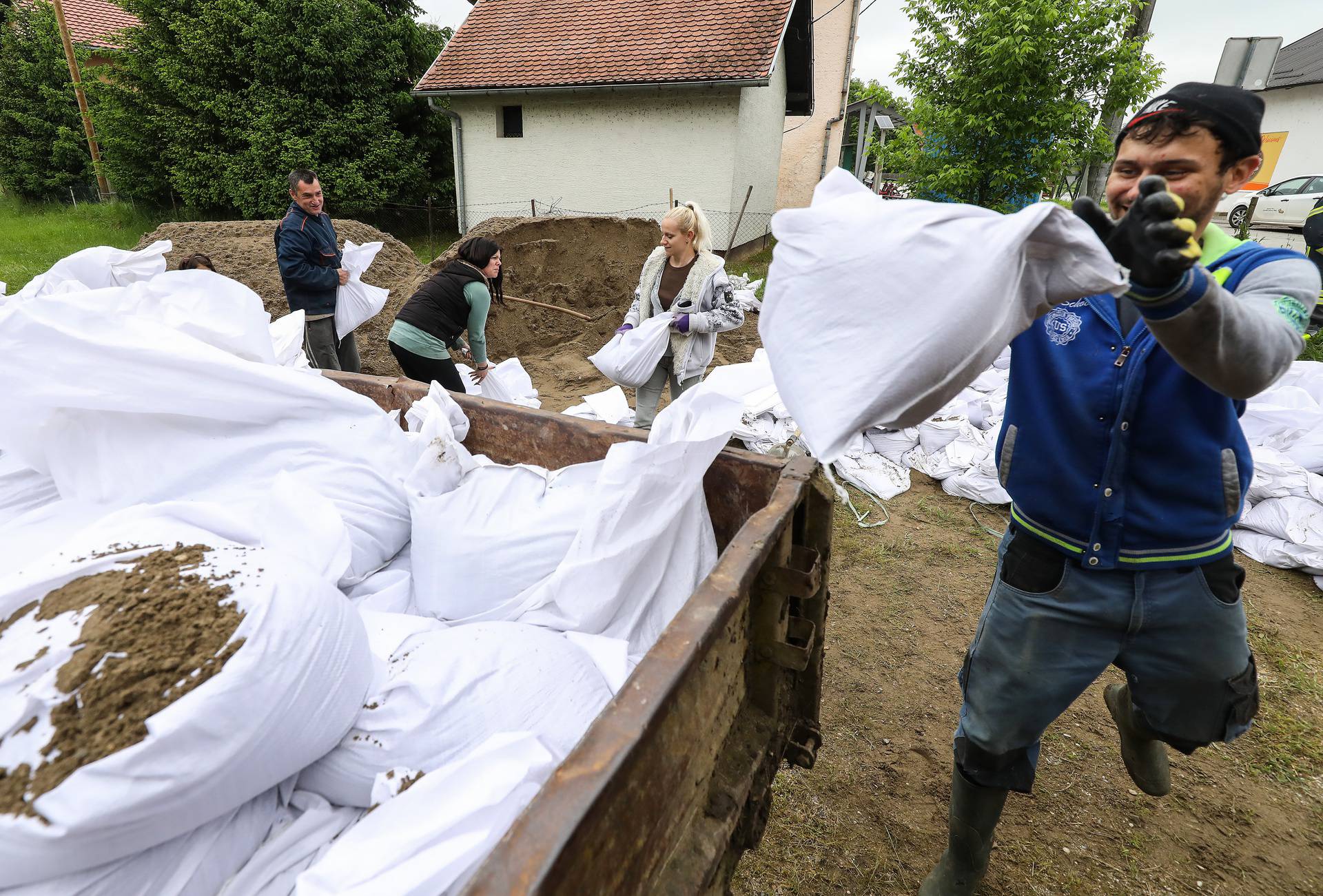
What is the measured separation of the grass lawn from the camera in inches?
441

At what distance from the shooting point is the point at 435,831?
91 centimetres

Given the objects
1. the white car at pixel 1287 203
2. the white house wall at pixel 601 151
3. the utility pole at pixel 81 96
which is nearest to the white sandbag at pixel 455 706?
the white house wall at pixel 601 151

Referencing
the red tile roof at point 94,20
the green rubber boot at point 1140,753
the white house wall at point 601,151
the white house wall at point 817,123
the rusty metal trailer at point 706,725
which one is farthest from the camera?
the red tile roof at point 94,20

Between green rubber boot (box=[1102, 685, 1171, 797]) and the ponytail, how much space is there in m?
2.60

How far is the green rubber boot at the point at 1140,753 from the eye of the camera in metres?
1.73

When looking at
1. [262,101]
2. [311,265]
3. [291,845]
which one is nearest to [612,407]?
[311,265]

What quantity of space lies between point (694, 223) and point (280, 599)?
2938mm

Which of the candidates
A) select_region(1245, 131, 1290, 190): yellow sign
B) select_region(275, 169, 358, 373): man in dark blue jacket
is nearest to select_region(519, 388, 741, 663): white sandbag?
select_region(275, 169, 358, 373): man in dark blue jacket

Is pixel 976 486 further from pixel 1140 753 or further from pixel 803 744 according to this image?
pixel 803 744

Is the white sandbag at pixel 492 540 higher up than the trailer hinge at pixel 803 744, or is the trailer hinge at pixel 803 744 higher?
the white sandbag at pixel 492 540

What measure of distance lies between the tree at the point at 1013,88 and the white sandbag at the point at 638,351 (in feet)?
16.1

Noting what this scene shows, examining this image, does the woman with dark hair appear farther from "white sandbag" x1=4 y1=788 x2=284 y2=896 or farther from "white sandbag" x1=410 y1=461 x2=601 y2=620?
"white sandbag" x1=4 y1=788 x2=284 y2=896

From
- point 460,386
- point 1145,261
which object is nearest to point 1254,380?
point 1145,261

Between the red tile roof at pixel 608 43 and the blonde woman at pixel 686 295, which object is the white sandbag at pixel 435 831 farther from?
the red tile roof at pixel 608 43
